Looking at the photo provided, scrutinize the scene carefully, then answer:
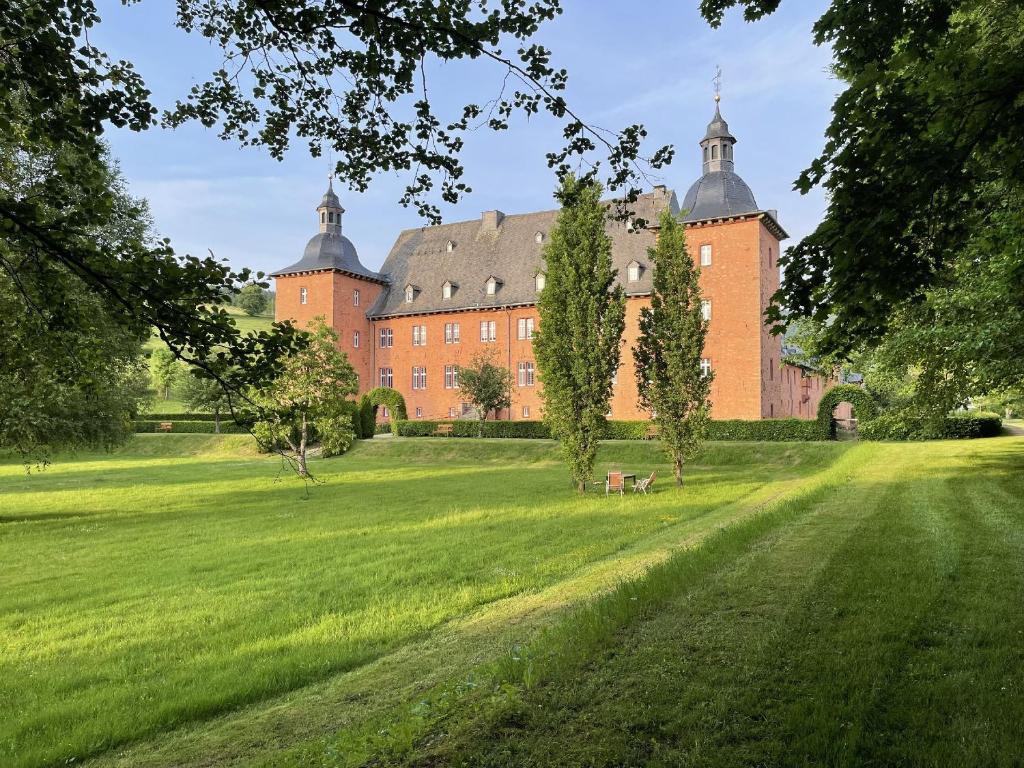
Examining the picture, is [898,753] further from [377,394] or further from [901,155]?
[377,394]

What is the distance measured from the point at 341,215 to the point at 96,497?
36189 mm

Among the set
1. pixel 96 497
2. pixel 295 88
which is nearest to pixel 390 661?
pixel 295 88

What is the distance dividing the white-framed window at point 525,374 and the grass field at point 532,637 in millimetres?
31083

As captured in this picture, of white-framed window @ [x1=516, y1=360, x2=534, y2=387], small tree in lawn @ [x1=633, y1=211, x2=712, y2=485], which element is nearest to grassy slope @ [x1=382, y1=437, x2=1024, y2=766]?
small tree in lawn @ [x1=633, y1=211, x2=712, y2=485]

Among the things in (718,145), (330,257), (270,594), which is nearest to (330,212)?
(330,257)

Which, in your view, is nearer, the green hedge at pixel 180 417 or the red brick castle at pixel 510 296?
the red brick castle at pixel 510 296

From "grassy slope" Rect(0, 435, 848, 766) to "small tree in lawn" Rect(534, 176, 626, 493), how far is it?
7.43 ft

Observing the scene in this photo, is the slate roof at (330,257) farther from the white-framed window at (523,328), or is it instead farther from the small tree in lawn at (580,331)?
the small tree in lawn at (580,331)

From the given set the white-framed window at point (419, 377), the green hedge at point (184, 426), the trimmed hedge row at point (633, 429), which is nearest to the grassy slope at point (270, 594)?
the trimmed hedge row at point (633, 429)

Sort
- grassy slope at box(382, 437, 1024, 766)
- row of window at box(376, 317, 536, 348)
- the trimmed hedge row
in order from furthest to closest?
row of window at box(376, 317, 536, 348)
the trimmed hedge row
grassy slope at box(382, 437, 1024, 766)

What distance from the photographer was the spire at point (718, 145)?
39.4 m

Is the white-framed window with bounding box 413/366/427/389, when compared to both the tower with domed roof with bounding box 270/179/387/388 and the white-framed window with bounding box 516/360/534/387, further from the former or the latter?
the white-framed window with bounding box 516/360/534/387

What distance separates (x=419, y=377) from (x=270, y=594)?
42138mm

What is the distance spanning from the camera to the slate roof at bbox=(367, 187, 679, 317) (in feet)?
153
